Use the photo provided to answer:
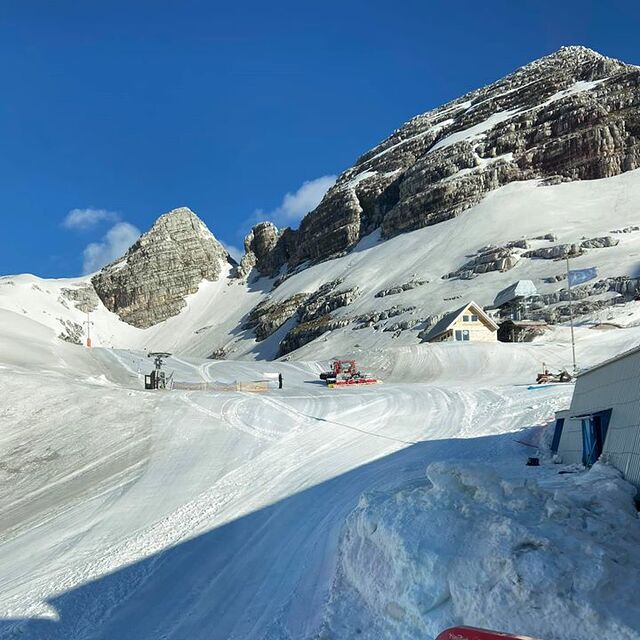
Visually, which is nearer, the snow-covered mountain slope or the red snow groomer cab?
the red snow groomer cab

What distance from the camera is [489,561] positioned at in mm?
6262

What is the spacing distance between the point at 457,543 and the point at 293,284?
117 meters

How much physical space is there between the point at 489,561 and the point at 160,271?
160 m

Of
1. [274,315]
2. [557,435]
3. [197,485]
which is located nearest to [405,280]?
[274,315]

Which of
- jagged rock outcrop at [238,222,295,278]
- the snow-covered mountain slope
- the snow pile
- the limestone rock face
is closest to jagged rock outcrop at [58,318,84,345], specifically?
the snow-covered mountain slope

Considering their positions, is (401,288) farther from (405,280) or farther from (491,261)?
(491,261)

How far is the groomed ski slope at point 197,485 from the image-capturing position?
9.33 m

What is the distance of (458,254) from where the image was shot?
3386 inches

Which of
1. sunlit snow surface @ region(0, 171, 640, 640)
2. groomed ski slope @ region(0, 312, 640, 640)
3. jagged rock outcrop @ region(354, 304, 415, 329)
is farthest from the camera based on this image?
jagged rock outcrop @ region(354, 304, 415, 329)

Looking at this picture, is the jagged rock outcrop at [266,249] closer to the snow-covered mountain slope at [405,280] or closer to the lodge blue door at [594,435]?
the snow-covered mountain slope at [405,280]

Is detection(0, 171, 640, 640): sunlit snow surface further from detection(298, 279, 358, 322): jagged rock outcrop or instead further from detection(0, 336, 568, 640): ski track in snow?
detection(298, 279, 358, 322): jagged rock outcrop

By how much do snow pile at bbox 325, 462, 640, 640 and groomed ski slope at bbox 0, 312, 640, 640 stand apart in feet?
3.39

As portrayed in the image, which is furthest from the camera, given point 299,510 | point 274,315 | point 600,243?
point 274,315

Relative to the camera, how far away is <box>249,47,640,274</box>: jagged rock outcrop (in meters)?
100
